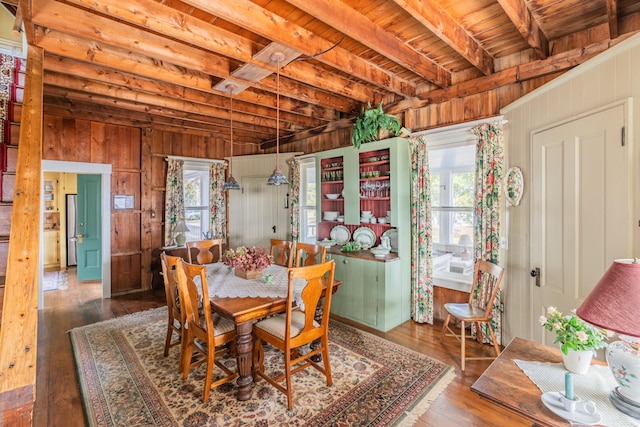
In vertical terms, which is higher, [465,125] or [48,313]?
[465,125]

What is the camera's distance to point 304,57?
2.87m

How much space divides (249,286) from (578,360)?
227 centimetres

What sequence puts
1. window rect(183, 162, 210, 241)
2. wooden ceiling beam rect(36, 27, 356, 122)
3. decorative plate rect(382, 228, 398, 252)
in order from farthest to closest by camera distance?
window rect(183, 162, 210, 241)
decorative plate rect(382, 228, 398, 252)
wooden ceiling beam rect(36, 27, 356, 122)

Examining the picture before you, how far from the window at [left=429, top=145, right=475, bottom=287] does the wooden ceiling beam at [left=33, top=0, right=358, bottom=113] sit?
2.21 metres

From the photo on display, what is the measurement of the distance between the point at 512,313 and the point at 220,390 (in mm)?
2853

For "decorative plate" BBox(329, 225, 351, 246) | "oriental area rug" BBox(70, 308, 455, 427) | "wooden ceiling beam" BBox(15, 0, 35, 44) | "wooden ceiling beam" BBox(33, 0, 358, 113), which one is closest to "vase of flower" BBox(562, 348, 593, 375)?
"oriental area rug" BBox(70, 308, 455, 427)

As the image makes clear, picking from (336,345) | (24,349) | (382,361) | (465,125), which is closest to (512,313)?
(382,361)

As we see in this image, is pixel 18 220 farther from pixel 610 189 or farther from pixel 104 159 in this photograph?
pixel 104 159

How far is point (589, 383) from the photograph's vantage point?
1359 mm

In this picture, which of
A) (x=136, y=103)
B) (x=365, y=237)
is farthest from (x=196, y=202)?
(x=365, y=237)

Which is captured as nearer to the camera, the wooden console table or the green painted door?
the wooden console table

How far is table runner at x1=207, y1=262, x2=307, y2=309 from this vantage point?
8.31ft

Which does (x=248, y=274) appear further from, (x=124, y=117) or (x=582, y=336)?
(x=124, y=117)

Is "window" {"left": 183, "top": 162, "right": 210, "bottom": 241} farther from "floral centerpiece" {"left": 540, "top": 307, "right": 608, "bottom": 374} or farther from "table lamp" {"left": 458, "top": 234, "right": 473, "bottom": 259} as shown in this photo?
"floral centerpiece" {"left": 540, "top": 307, "right": 608, "bottom": 374}
